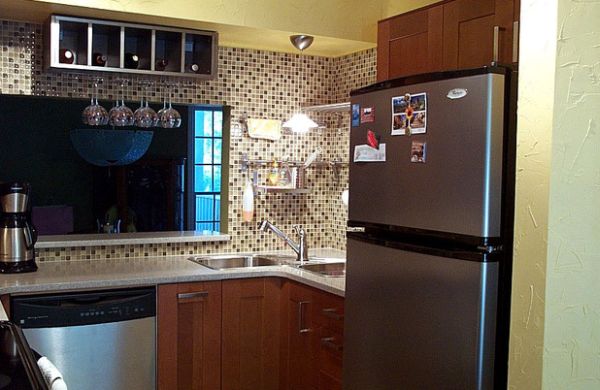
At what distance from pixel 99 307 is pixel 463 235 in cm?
184

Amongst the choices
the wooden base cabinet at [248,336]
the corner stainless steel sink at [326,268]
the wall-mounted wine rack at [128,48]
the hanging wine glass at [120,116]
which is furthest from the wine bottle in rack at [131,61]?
the corner stainless steel sink at [326,268]

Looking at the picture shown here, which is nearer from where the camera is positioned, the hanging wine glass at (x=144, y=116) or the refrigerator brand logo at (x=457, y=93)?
the refrigerator brand logo at (x=457, y=93)

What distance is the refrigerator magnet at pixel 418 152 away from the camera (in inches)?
89.7

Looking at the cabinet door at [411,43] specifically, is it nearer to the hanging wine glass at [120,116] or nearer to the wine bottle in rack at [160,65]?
the wine bottle in rack at [160,65]

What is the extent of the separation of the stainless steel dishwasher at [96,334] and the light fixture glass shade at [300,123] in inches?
51.9

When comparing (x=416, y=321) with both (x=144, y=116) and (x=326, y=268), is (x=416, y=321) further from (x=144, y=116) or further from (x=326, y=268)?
(x=144, y=116)

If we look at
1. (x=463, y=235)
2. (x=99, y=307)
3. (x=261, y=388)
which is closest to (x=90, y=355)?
(x=99, y=307)

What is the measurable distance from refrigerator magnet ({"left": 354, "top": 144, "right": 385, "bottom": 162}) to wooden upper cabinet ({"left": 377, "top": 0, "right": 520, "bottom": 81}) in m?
0.59

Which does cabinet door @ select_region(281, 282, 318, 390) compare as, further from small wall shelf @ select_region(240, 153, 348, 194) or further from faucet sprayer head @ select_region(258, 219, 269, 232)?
small wall shelf @ select_region(240, 153, 348, 194)

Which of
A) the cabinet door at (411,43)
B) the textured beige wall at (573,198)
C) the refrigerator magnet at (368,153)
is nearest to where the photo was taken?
the textured beige wall at (573,198)

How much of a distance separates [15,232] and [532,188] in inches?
98.5

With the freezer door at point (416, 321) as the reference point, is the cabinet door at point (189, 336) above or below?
below

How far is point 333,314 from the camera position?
3.22 meters

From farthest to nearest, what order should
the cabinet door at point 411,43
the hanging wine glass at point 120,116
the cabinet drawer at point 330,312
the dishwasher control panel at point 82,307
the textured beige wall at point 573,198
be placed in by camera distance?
the hanging wine glass at point 120,116 → the cabinet drawer at point 330,312 → the dishwasher control panel at point 82,307 → the cabinet door at point 411,43 → the textured beige wall at point 573,198
